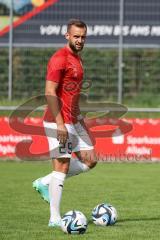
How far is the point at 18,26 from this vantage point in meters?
25.8

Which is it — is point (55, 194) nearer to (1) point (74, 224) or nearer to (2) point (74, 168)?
(2) point (74, 168)

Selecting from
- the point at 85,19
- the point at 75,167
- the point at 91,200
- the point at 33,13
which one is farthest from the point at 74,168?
the point at 33,13

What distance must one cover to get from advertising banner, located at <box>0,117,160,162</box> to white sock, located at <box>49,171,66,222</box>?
36.0 feet

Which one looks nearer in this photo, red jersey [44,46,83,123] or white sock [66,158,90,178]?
red jersey [44,46,83,123]

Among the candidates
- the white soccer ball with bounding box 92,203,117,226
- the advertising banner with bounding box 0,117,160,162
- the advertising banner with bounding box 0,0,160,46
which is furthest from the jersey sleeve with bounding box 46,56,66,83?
the advertising banner with bounding box 0,0,160,46

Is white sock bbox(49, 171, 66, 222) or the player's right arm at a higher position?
the player's right arm

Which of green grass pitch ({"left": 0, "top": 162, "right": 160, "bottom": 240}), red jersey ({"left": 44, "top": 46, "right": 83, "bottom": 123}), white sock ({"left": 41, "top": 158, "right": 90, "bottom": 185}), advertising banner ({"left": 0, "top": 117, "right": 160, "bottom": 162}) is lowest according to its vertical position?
advertising banner ({"left": 0, "top": 117, "right": 160, "bottom": 162})

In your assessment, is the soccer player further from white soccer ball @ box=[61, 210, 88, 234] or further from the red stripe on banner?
the red stripe on banner

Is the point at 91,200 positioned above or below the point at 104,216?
below

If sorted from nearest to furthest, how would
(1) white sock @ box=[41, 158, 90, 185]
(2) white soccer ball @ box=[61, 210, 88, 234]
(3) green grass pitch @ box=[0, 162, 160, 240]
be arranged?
(2) white soccer ball @ box=[61, 210, 88, 234] → (3) green grass pitch @ box=[0, 162, 160, 240] → (1) white sock @ box=[41, 158, 90, 185]

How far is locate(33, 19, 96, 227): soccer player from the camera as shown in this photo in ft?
31.1

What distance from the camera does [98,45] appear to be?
A: 2573cm

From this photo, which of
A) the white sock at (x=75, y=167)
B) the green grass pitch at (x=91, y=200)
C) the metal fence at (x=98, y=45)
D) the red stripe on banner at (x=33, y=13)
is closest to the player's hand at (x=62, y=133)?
the white sock at (x=75, y=167)

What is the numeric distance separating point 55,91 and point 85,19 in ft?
54.5
